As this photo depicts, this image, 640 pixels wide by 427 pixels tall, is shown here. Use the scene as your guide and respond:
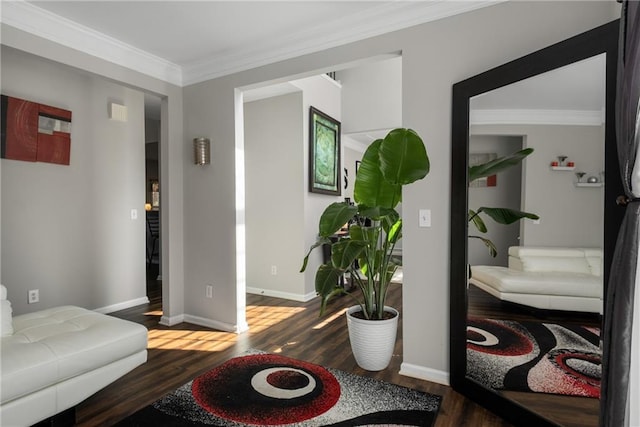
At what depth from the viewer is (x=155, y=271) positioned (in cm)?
630

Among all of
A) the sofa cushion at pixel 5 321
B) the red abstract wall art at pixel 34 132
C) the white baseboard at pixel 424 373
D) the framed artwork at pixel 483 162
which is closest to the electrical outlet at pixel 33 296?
the red abstract wall art at pixel 34 132

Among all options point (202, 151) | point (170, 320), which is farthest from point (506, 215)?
point (170, 320)

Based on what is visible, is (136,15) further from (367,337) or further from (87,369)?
(367,337)

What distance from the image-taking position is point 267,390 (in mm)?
2205

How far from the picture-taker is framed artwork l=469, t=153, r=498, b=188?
202 centimetres

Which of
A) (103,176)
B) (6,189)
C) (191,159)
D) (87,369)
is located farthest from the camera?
(103,176)

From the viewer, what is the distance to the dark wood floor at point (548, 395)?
1.57 meters

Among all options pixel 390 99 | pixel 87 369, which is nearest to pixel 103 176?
pixel 87 369

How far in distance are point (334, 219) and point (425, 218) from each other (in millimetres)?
617

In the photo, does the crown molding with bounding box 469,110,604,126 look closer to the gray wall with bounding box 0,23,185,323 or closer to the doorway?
the gray wall with bounding box 0,23,185,323

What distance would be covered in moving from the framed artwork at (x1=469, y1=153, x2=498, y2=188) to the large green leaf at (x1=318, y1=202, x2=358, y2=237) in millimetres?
768

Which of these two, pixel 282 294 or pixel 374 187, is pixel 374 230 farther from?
pixel 282 294

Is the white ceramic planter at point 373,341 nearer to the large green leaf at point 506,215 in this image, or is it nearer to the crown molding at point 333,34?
the large green leaf at point 506,215

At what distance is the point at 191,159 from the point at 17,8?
1634 mm
